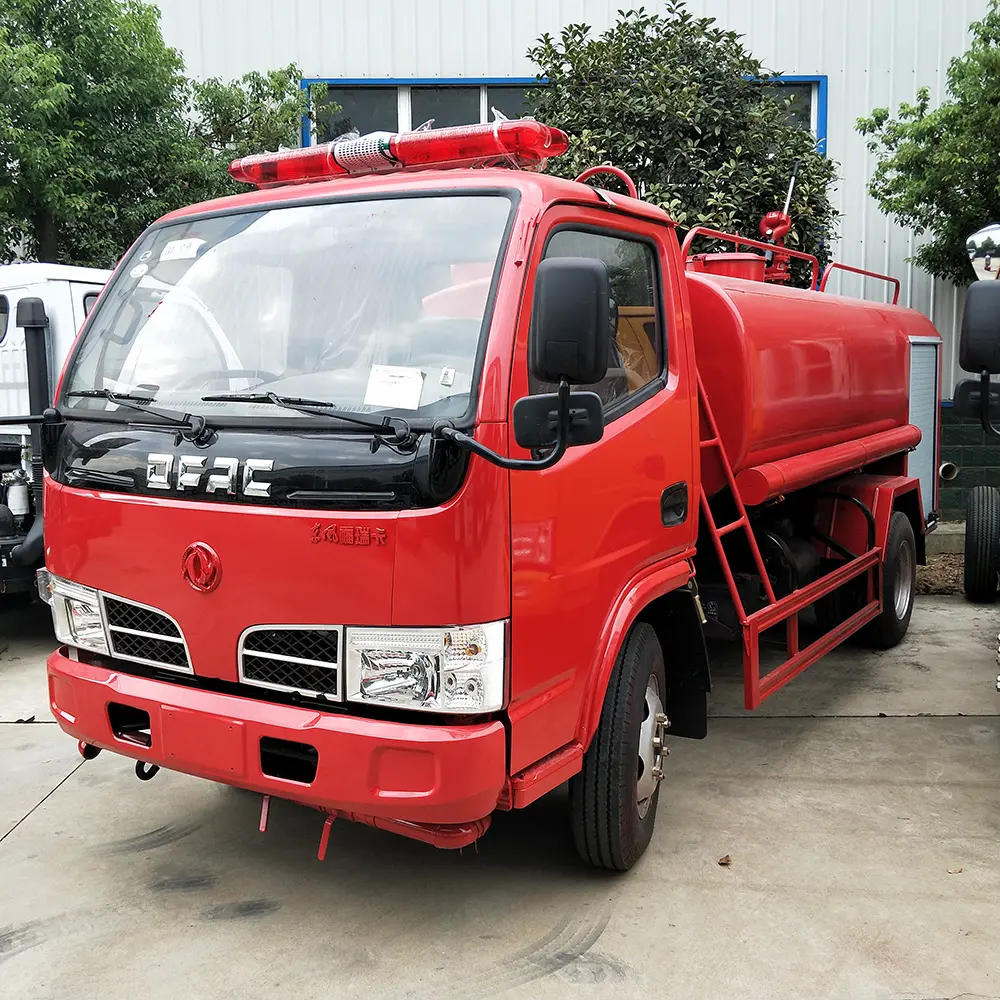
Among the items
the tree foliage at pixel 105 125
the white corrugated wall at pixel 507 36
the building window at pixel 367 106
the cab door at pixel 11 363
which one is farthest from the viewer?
the building window at pixel 367 106

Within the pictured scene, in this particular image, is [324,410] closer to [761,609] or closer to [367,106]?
[761,609]

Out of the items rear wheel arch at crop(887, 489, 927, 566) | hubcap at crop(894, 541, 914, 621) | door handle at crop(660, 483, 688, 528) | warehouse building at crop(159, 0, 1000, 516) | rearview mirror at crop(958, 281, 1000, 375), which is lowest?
hubcap at crop(894, 541, 914, 621)

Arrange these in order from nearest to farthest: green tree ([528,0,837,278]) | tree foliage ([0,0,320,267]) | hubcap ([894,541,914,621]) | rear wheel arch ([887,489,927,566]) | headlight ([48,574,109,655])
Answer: headlight ([48,574,109,655])
hubcap ([894,541,914,621])
rear wheel arch ([887,489,927,566])
tree foliage ([0,0,320,267])
green tree ([528,0,837,278])

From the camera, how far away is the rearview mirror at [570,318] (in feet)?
8.84

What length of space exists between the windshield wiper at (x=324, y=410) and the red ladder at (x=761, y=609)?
1610mm

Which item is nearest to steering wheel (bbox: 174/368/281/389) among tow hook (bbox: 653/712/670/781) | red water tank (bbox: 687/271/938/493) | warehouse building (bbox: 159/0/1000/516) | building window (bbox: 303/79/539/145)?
tow hook (bbox: 653/712/670/781)

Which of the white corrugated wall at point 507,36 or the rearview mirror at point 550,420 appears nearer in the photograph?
the rearview mirror at point 550,420

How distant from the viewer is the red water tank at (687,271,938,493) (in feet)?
13.9

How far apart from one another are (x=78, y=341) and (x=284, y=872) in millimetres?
1948

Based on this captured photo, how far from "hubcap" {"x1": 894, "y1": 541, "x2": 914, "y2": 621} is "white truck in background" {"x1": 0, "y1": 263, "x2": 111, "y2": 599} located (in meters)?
5.04

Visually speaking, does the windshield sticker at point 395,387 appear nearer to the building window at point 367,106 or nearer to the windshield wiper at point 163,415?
the windshield wiper at point 163,415

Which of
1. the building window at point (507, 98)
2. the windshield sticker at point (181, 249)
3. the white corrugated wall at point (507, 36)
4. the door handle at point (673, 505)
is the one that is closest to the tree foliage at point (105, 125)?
the white corrugated wall at point (507, 36)

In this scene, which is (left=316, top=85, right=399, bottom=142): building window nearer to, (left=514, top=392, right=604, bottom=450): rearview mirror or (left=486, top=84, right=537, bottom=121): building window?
(left=486, top=84, right=537, bottom=121): building window

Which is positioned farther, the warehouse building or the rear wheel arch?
the warehouse building
